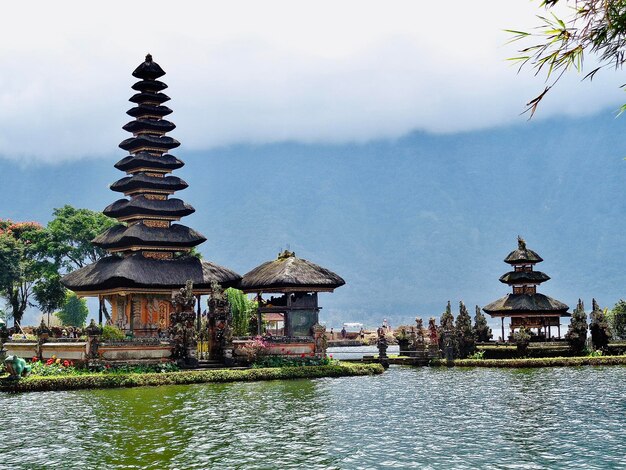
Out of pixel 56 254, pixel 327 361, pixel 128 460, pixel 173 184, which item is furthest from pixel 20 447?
pixel 56 254

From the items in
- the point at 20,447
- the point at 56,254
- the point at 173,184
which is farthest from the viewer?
the point at 56,254

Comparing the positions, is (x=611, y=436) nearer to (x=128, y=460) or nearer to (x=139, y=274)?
(x=128, y=460)

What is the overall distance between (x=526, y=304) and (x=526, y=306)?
0.20 metres

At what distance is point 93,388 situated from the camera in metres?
34.5

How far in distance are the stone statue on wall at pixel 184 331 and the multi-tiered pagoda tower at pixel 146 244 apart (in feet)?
15.4

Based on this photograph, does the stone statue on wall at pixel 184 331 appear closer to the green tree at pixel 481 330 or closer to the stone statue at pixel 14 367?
the stone statue at pixel 14 367

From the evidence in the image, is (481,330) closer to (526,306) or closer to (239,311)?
(526,306)

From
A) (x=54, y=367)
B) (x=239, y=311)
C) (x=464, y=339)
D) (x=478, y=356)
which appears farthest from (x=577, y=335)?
(x=54, y=367)

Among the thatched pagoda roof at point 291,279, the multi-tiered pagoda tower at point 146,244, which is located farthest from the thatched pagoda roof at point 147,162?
the thatched pagoda roof at point 291,279

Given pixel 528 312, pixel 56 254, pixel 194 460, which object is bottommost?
pixel 194 460

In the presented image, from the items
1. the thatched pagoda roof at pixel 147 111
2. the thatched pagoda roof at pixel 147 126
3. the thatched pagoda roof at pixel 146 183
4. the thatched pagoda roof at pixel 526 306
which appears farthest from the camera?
the thatched pagoda roof at pixel 526 306

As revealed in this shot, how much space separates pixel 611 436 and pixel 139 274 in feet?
97.3

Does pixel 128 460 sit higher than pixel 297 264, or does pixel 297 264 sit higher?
pixel 297 264

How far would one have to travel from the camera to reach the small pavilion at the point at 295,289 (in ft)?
145
